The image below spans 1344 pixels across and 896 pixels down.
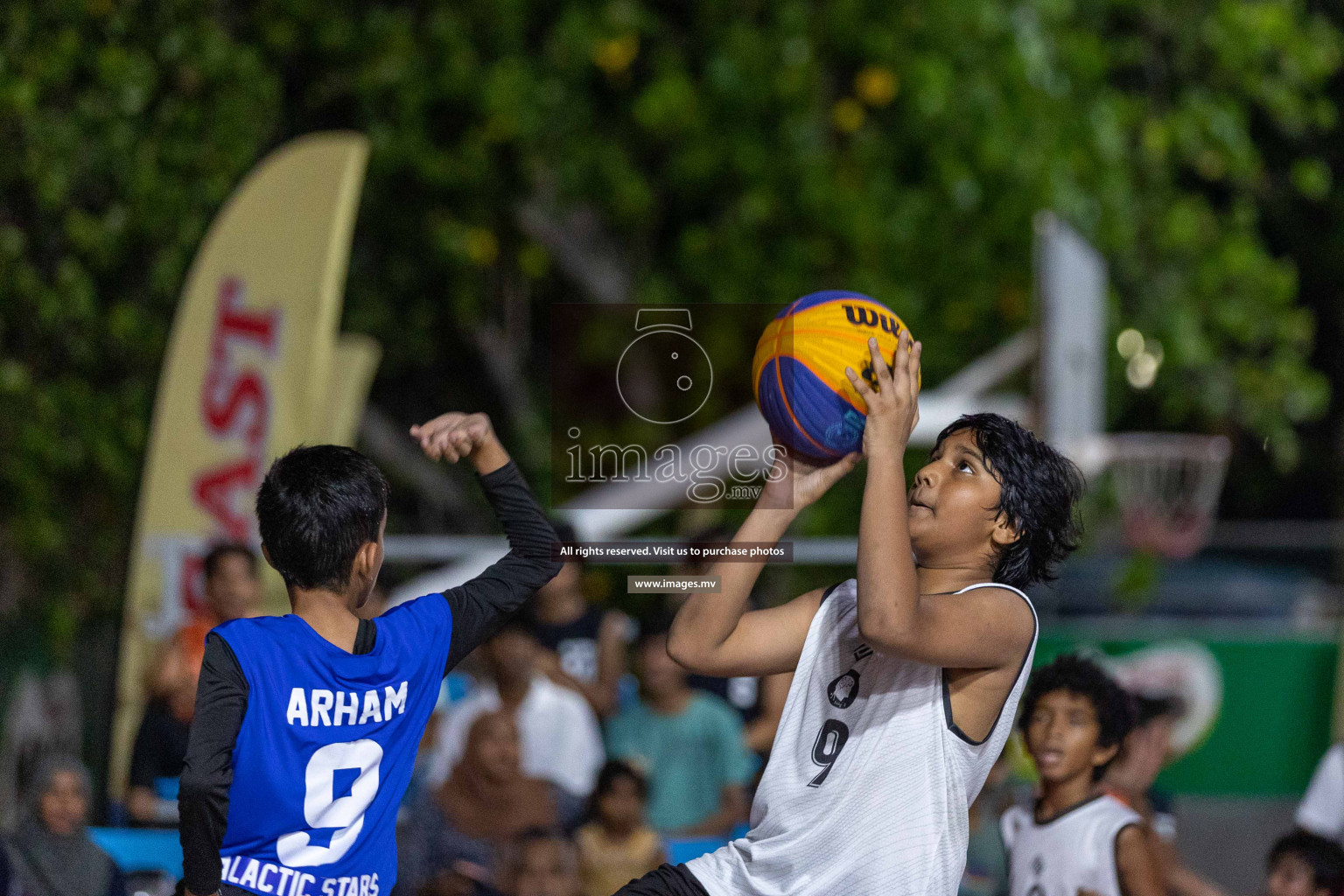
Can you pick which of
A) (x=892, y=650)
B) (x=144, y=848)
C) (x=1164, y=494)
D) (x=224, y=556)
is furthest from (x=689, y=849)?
(x=1164, y=494)

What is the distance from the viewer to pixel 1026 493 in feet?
9.18

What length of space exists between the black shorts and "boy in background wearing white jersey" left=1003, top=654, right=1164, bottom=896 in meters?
1.20

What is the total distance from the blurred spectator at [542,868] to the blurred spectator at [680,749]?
620 mm

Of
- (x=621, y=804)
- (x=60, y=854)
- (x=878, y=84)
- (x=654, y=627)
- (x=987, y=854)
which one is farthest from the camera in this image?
(x=878, y=84)

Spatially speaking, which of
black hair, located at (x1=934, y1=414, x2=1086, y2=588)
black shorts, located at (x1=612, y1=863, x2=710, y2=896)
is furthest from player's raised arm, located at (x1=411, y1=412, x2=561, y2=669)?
black hair, located at (x1=934, y1=414, x2=1086, y2=588)

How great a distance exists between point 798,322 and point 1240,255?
33.1ft

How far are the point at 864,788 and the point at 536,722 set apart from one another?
3566 mm

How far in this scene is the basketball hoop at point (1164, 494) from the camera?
1114cm

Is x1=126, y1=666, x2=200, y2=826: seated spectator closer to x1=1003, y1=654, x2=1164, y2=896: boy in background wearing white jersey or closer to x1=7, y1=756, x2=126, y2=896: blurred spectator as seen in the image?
x1=7, y1=756, x2=126, y2=896: blurred spectator

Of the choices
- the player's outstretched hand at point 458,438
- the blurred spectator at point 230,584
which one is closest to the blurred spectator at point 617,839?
the blurred spectator at point 230,584

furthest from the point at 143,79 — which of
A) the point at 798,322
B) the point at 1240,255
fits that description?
the point at 1240,255

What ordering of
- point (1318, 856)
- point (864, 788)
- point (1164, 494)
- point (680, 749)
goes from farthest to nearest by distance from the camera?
point (1164, 494) → point (680, 749) → point (1318, 856) → point (864, 788)

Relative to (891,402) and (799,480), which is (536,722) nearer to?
(799,480)

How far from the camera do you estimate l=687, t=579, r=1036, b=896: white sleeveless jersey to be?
8.68ft
